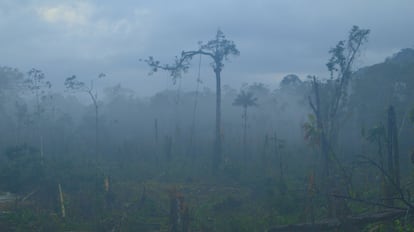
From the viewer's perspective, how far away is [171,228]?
9195mm

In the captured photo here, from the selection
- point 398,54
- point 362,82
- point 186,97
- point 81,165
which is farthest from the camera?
point 186,97

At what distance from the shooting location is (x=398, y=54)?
39438 millimetres

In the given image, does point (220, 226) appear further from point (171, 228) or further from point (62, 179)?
point (62, 179)

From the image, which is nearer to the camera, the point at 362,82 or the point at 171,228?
the point at 171,228

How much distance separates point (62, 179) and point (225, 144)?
47.2 ft

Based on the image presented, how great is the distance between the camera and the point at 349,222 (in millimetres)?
7105

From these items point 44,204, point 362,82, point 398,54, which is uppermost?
point 398,54

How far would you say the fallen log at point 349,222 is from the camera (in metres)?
6.80

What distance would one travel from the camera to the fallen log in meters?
6.80

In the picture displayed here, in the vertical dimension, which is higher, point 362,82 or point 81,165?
point 362,82

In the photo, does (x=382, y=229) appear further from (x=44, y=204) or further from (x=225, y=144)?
(x=225, y=144)

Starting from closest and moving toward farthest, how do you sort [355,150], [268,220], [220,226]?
[220,226]
[268,220]
[355,150]

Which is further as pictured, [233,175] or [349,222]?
[233,175]

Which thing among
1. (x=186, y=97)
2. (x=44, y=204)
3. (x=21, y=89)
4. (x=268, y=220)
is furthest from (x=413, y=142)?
(x=21, y=89)
